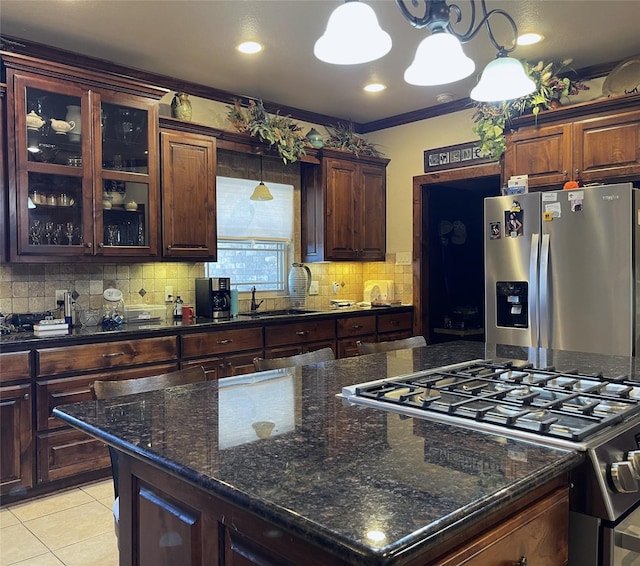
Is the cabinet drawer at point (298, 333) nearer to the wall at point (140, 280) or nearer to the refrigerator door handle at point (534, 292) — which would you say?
the wall at point (140, 280)

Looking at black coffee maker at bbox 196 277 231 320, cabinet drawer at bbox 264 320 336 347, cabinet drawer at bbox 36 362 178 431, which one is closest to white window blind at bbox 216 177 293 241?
black coffee maker at bbox 196 277 231 320

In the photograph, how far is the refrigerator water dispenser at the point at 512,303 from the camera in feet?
12.3

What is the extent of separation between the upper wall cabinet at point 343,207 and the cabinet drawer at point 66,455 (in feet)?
8.34

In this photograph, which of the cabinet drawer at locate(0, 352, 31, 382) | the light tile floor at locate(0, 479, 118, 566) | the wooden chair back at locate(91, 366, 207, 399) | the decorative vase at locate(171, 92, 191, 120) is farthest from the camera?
the decorative vase at locate(171, 92, 191, 120)

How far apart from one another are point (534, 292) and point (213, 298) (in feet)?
7.56

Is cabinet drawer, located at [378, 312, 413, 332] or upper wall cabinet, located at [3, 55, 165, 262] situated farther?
cabinet drawer, located at [378, 312, 413, 332]

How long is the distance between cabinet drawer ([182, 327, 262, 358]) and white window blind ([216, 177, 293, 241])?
107 cm

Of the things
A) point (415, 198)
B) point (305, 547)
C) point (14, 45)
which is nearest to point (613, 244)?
point (415, 198)

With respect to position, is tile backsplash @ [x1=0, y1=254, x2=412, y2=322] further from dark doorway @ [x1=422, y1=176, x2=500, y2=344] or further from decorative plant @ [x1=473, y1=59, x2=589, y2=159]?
decorative plant @ [x1=473, y1=59, x2=589, y2=159]

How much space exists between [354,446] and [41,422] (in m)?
2.54

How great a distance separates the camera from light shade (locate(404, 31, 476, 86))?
1.88 metres

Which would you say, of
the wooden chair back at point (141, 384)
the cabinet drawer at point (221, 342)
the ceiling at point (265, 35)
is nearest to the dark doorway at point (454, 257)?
the ceiling at point (265, 35)

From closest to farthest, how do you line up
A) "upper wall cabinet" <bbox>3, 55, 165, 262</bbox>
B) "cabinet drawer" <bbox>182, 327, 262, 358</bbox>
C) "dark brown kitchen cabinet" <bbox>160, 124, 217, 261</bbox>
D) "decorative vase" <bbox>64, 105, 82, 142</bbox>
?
"upper wall cabinet" <bbox>3, 55, 165, 262</bbox>, "decorative vase" <bbox>64, 105, 82, 142</bbox>, "cabinet drawer" <bbox>182, 327, 262, 358</bbox>, "dark brown kitchen cabinet" <bbox>160, 124, 217, 261</bbox>

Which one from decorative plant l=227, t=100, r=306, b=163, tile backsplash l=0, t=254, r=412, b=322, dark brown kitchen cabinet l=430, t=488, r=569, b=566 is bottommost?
dark brown kitchen cabinet l=430, t=488, r=569, b=566
